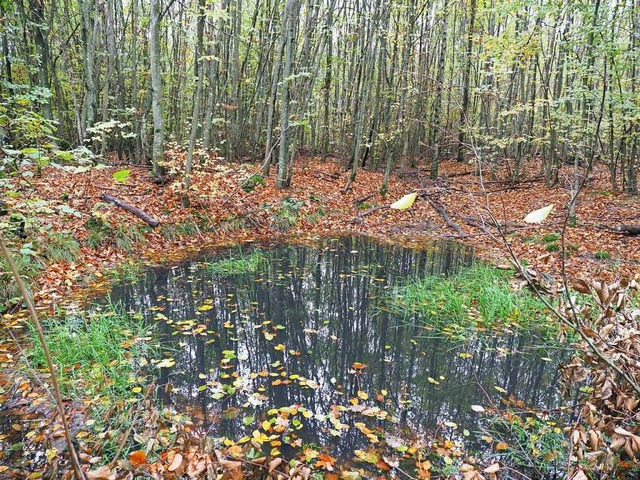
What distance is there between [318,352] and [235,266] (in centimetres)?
334

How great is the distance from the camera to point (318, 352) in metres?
4.41

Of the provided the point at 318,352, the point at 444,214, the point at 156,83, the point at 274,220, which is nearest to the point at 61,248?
the point at 156,83

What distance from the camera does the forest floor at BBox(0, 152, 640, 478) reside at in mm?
6312

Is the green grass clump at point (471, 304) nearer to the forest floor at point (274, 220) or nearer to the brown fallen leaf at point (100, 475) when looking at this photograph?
the forest floor at point (274, 220)

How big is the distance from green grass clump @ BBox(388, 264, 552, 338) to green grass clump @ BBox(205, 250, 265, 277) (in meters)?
2.80

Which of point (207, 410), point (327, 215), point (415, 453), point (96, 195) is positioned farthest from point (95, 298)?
point (327, 215)

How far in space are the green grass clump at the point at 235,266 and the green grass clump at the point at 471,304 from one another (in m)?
2.80

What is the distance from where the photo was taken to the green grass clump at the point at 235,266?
700 centimetres

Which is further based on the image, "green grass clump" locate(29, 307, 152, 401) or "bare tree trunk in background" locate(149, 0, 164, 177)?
"bare tree trunk in background" locate(149, 0, 164, 177)

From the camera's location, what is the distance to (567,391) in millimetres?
2859

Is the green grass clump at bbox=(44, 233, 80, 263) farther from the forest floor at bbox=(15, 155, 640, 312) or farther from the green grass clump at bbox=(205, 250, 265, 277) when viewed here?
the green grass clump at bbox=(205, 250, 265, 277)

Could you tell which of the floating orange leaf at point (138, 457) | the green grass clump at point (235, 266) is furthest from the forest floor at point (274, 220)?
the floating orange leaf at point (138, 457)

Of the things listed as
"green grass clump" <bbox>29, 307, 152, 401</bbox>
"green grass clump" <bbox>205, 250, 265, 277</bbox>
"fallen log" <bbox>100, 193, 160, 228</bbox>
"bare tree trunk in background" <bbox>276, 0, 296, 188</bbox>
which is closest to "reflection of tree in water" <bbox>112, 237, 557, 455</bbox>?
"green grass clump" <bbox>205, 250, 265, 277</bbox>

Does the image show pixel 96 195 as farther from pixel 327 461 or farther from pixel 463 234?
pixel 463 234
